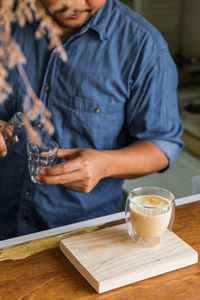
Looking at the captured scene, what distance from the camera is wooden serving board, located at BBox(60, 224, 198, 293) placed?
122 centimetres

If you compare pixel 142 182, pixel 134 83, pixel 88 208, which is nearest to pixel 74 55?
pixel 134 83

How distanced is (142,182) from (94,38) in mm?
1534

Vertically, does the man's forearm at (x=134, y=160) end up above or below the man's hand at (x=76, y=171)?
below

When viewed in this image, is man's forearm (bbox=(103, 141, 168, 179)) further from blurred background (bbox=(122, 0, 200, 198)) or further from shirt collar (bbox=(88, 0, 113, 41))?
blurred background (bbox=(122, 0, 200, 198))

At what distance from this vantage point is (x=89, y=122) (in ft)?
6.03

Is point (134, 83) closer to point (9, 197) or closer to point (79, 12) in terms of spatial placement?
point (79, 12)

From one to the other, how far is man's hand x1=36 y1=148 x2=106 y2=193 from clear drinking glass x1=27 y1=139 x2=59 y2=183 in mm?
22

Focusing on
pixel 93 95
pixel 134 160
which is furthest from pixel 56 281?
pixel 93 95

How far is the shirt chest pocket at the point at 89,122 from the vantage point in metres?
1.82

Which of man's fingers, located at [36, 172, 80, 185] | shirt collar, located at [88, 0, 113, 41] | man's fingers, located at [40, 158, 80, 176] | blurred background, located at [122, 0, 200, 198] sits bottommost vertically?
blurred background, located at [122, 0, 200, 198]

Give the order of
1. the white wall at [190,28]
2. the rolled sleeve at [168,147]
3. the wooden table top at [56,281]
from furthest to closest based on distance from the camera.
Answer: the white wall at [190,28], the rolled sleeve at [168,147], the wooden table top at [56,281]

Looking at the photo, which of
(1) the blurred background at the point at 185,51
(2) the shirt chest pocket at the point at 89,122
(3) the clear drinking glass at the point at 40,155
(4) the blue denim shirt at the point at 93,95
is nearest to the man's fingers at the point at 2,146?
(3) the clear drinking glass at the point at 40,155

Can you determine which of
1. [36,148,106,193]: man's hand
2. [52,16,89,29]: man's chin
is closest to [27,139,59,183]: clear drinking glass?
[36,148,106,193]: man's hand

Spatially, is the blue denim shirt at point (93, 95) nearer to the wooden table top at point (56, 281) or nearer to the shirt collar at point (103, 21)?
the shirt collar at point (103, 21)
